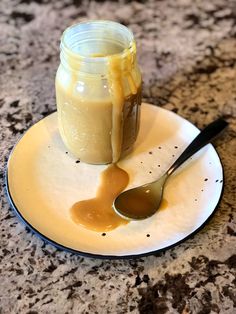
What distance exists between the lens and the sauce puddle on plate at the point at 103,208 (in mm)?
663

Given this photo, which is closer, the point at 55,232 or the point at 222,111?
the point at 55,232

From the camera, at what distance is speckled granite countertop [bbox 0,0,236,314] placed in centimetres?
60

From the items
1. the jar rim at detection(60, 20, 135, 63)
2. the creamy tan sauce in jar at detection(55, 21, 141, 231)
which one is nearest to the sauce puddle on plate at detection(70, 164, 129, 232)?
the creamy tan sauce in jar at detection(55, 21, 141, 231)

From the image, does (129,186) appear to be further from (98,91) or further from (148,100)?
(148,100)

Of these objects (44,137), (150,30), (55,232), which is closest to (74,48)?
(44,137)

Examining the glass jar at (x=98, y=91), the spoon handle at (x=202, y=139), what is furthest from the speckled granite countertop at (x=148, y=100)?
the glass jar at (x=98, y=91)

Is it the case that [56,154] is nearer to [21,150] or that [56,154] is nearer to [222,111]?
[21,150]

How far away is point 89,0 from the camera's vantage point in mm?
1242

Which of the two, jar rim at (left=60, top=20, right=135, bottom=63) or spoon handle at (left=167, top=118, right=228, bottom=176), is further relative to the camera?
spoon handle at (left=167, top=118, right=228, bottom=176)

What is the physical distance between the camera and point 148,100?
36.8 inches

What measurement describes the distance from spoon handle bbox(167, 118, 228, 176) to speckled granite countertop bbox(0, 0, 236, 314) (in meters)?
0.03

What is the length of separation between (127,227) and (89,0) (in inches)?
31.0

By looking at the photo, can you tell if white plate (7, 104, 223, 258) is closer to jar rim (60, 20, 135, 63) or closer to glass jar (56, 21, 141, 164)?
glass jar (56, 21, 141, 164)

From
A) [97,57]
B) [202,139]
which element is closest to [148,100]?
[202,139]
